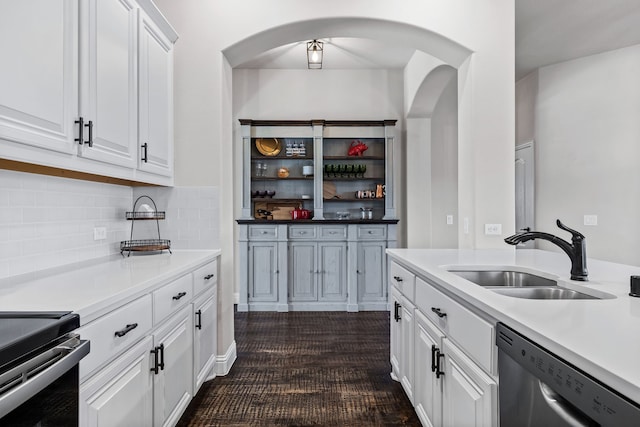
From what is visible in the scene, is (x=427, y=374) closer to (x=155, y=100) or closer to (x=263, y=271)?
(x=155, y=100)

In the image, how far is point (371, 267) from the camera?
4562 mm

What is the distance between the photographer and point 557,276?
5.10ft

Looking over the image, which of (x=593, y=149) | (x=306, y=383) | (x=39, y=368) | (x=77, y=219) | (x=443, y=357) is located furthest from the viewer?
(x=593, y=149)

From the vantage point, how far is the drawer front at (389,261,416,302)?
6.77ft

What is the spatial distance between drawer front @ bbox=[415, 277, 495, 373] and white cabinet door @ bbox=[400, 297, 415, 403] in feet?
0.79

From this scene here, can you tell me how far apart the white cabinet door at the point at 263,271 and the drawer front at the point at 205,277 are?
1.73 meters

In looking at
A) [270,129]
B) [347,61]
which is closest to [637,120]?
[347,61]

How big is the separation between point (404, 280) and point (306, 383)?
1.07 m

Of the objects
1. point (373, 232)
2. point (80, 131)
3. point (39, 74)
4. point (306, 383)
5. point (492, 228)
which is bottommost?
point (306, 383)

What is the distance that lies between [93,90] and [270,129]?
3153 millimetres

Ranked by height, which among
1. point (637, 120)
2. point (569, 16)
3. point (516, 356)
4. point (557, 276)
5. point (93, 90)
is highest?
point (569, 16)

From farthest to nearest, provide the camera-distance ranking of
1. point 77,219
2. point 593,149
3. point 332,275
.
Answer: point 332,275 → point 593,149 → point 77,219

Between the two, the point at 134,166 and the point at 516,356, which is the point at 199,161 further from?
the point at 516,356

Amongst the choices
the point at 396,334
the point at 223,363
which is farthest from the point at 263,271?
the point at 396,334
